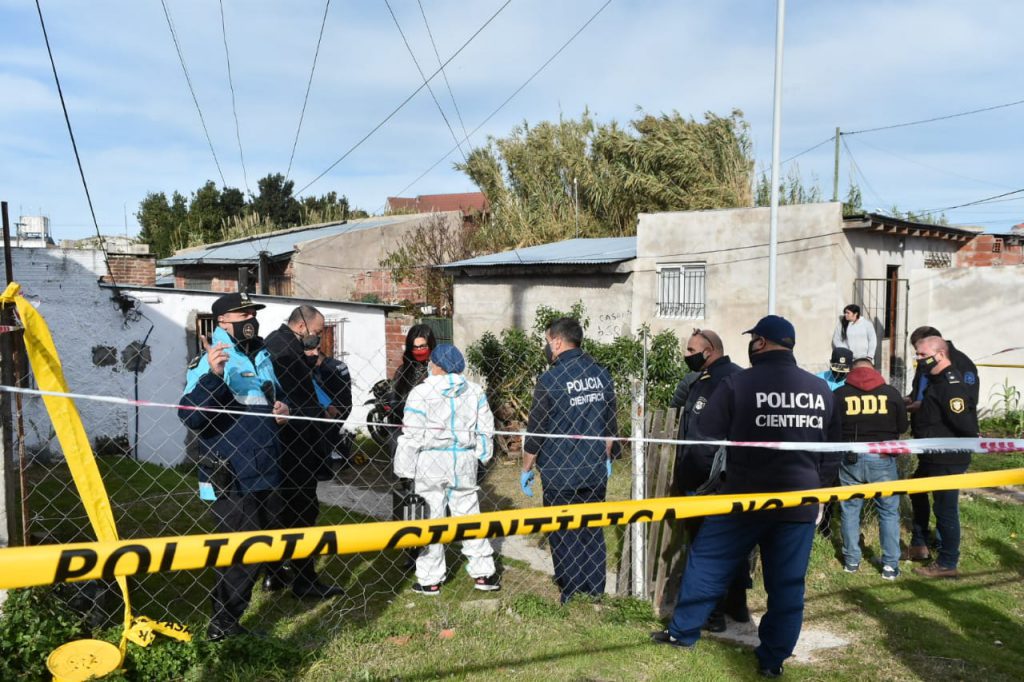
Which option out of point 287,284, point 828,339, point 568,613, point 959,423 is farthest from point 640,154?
point 568,613

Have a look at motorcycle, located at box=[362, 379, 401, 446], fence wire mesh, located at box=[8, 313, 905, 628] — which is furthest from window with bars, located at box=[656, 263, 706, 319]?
motorcycle, located at box=[362, 379, 401, 446]

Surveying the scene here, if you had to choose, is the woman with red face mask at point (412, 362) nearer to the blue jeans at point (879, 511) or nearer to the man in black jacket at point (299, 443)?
the man in black jacket at point (299, 443)

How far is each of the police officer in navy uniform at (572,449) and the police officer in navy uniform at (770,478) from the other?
931 millimetres

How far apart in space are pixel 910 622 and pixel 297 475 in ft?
12.8

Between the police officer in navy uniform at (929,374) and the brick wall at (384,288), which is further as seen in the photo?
the brick wall at (384,288)

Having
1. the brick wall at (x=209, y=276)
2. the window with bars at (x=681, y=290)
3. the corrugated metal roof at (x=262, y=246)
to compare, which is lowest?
the window with bars at (x=681, y=290)

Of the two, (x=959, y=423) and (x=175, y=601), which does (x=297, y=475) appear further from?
(x=959, y=423)

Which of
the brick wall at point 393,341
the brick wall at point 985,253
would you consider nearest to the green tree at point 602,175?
the brick wall at point 985,253

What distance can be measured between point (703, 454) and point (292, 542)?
2.71m

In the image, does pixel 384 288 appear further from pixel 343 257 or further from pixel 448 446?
pixel 448 446

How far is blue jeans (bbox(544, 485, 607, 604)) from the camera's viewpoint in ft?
15.4

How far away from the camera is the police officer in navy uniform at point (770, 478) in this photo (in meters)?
3.69

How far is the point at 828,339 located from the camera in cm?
1152

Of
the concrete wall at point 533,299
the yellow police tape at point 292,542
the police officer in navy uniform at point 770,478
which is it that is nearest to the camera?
the yellow police tape at point 292,542
